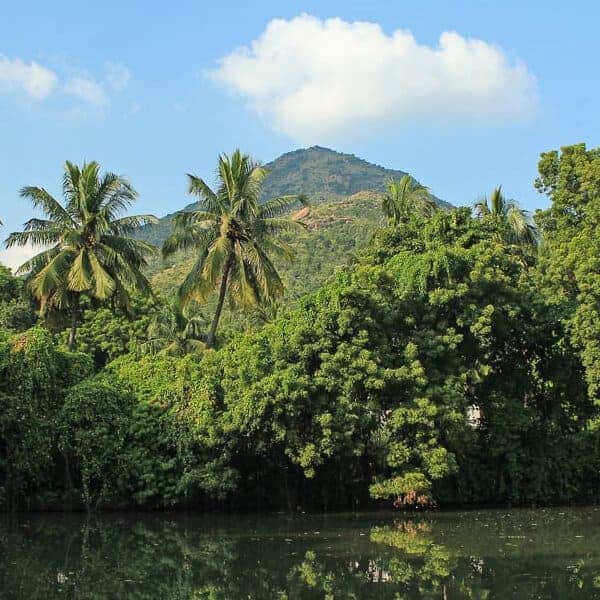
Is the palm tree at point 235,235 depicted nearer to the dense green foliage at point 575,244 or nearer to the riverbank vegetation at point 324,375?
the riverbank vegetation at point 324,375

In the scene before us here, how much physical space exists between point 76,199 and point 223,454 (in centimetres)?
933

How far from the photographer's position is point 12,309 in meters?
31.6

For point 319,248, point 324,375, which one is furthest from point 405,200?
point 319,248

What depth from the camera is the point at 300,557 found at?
44.1 feet

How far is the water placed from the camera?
10.9m

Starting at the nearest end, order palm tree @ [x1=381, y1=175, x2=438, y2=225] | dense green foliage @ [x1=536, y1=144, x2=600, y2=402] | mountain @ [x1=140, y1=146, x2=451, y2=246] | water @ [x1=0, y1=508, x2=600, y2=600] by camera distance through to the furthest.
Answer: water @ [x1=0, y1=508, x2=600, y2=600] → dense green foliage @ [x1=536, y1=144, x2=600, y2=402] → palm tree @ [x1=381, y1=175, x2=438, y2=225] → mountain @ [x1=140, y1=146, x2=451, y2=246]

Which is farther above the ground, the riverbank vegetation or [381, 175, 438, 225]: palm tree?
[381, 175, 438, 225]: palm tree

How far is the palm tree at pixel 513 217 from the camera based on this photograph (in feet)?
105

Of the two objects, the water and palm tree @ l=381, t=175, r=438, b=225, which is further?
palm tree @ l=381, t=175, r=438, b=225

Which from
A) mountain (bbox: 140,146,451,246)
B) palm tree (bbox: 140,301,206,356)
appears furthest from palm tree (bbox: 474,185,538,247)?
mountain (bbox: 140,146,451,246)

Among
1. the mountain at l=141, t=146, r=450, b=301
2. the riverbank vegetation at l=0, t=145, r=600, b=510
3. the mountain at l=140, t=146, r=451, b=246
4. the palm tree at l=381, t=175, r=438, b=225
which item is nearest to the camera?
the riverbank vegetation at l=0, t=145, r=600, b=510

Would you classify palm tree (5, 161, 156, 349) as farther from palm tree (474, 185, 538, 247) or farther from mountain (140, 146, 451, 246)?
mountain (140, 146, 451, 246)

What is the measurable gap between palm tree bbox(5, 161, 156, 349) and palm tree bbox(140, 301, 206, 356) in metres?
6.03

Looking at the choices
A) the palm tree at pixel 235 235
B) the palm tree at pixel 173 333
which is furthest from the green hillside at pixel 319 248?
the palm tree at pixel 235 235
